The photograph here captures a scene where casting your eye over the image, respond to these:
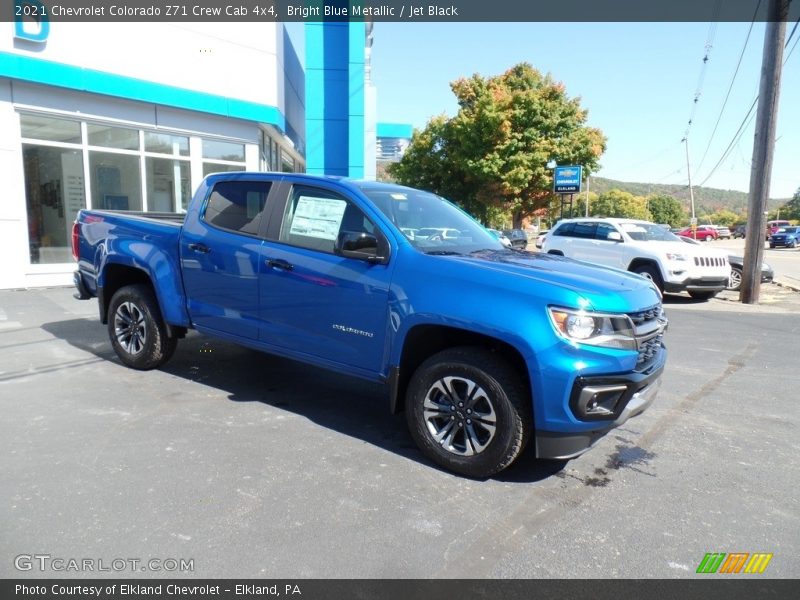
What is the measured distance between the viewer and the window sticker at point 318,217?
423 cm

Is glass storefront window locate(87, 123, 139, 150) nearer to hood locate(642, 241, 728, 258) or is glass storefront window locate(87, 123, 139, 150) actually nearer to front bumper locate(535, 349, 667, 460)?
hood locate(642, 241, 728, 258)

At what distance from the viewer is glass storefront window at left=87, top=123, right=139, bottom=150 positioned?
11.9 m

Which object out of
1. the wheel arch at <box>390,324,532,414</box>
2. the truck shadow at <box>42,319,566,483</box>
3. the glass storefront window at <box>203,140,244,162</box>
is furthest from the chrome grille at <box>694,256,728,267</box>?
the glass storefront window at <box>203,140,244,162</box>

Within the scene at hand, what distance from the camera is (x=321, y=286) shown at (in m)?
4.07

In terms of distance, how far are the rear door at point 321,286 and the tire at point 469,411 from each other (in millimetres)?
431

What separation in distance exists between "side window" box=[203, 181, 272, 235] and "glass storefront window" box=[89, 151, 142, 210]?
8.78 meters

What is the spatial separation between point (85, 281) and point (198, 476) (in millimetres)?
3785

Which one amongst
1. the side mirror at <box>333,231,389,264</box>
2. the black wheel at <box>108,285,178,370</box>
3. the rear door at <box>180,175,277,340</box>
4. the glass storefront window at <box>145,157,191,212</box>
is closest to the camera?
the side mirror at <box>333,231,389,264</box>

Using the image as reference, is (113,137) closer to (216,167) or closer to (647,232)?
(216,167)

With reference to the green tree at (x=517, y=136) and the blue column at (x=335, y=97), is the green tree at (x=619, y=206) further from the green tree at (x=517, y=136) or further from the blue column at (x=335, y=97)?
the blue column at (x=335, y=97)

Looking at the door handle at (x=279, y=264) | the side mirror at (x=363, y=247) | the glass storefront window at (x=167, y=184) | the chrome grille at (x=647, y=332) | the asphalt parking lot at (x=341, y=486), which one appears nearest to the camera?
the asphalt parking lot at (x=341, y=486)

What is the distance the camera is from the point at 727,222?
4289 inches

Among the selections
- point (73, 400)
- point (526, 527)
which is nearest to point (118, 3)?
point (73, 400)
